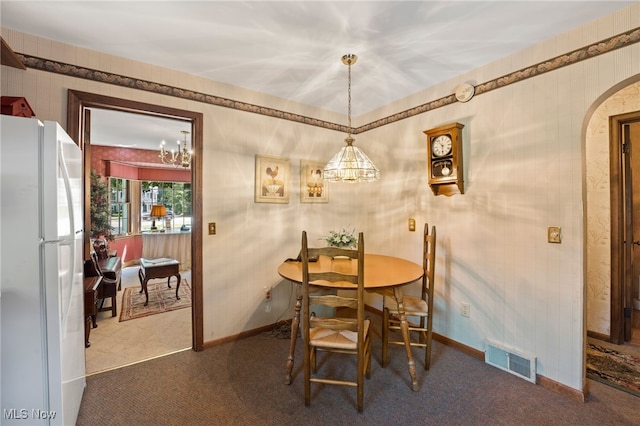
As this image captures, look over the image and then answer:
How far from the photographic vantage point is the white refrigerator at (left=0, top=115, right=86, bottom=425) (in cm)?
123

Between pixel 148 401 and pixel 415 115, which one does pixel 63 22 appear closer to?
pixel 148 401

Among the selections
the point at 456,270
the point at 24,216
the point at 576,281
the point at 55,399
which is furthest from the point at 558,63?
the point at 55,399

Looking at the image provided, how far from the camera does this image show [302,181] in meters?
3.27

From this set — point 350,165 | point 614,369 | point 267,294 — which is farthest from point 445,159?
point 267,294

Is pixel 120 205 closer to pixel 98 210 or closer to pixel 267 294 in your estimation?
pixel 98 210

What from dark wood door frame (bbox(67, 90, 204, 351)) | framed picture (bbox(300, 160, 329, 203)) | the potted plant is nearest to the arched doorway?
framed picture (bbox(300, 160, 329, 203))

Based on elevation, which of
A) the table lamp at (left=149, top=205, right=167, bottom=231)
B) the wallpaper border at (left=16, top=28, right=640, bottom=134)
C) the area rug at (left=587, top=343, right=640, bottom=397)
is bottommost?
the area rug at (left=587, top=343, right=640, bottom=397)

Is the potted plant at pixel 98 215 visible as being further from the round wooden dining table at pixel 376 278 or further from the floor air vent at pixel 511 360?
the floor air vent at pixel 511 360

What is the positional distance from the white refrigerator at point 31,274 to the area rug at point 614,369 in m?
3.50

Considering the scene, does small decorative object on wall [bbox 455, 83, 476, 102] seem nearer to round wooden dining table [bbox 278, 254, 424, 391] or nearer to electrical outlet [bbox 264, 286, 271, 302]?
round wooden dining table [bbox 278, 254, 424, 391]

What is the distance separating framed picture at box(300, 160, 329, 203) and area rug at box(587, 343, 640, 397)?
286 centimetres

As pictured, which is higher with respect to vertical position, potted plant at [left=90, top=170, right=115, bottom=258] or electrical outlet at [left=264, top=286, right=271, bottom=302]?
potted plant at [left=90, top=170, right=115, bottom=258]

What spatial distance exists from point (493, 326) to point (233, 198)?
2619 millimetres

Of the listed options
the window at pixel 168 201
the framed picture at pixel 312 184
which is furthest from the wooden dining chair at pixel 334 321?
the window at pixel 168 201
